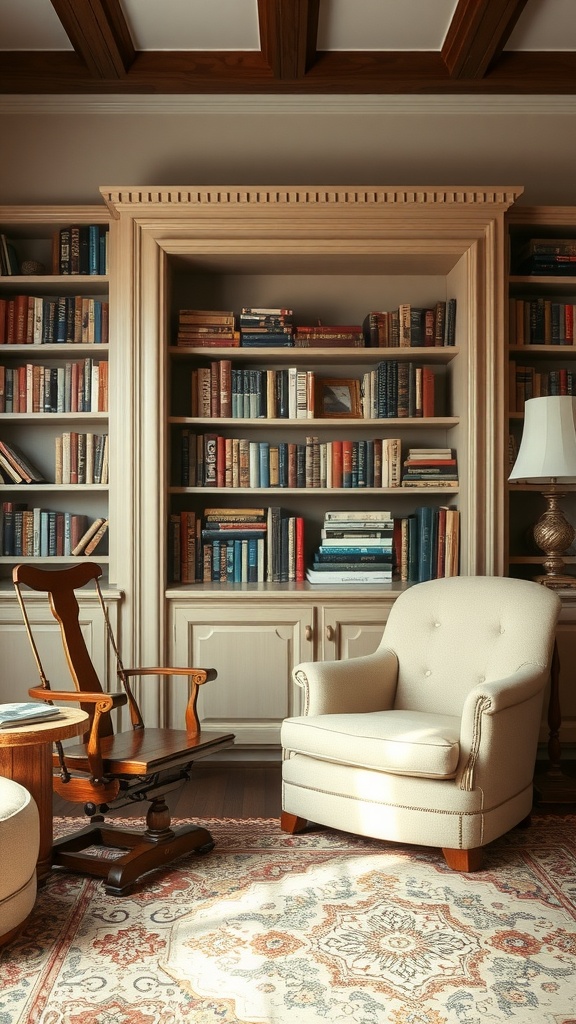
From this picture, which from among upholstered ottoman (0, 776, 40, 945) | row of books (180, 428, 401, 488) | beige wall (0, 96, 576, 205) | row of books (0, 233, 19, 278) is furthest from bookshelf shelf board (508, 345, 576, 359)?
upholstered ottoman (0, 776, 40, 945)

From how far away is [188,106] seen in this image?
4238 mm

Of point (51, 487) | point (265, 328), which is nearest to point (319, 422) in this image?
point (265, 328)

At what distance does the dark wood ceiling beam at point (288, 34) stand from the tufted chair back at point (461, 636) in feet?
7.80

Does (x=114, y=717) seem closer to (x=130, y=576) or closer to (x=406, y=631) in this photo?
(x=130, y=576)

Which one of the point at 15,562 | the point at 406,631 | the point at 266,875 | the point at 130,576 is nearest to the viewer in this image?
the point at 266,875

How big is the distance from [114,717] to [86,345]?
5.51 ft

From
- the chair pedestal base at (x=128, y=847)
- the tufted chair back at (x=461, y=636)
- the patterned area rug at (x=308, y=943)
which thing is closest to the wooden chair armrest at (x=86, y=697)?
the chair pedestal base at (x=128, y=847)

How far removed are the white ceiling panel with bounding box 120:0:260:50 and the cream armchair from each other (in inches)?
99.4

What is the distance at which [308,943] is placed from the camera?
226 centimetres

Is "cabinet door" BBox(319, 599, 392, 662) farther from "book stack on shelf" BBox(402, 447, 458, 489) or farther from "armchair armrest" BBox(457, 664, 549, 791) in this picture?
"armchair armrest" BBox(457, 664, 549, 791)

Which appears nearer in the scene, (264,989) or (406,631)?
(264,989)

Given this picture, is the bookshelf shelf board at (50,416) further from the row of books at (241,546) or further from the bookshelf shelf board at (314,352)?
the row of books at (241,546)

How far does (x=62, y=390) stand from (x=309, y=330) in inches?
46.4

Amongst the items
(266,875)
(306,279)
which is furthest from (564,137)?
(266,875)
